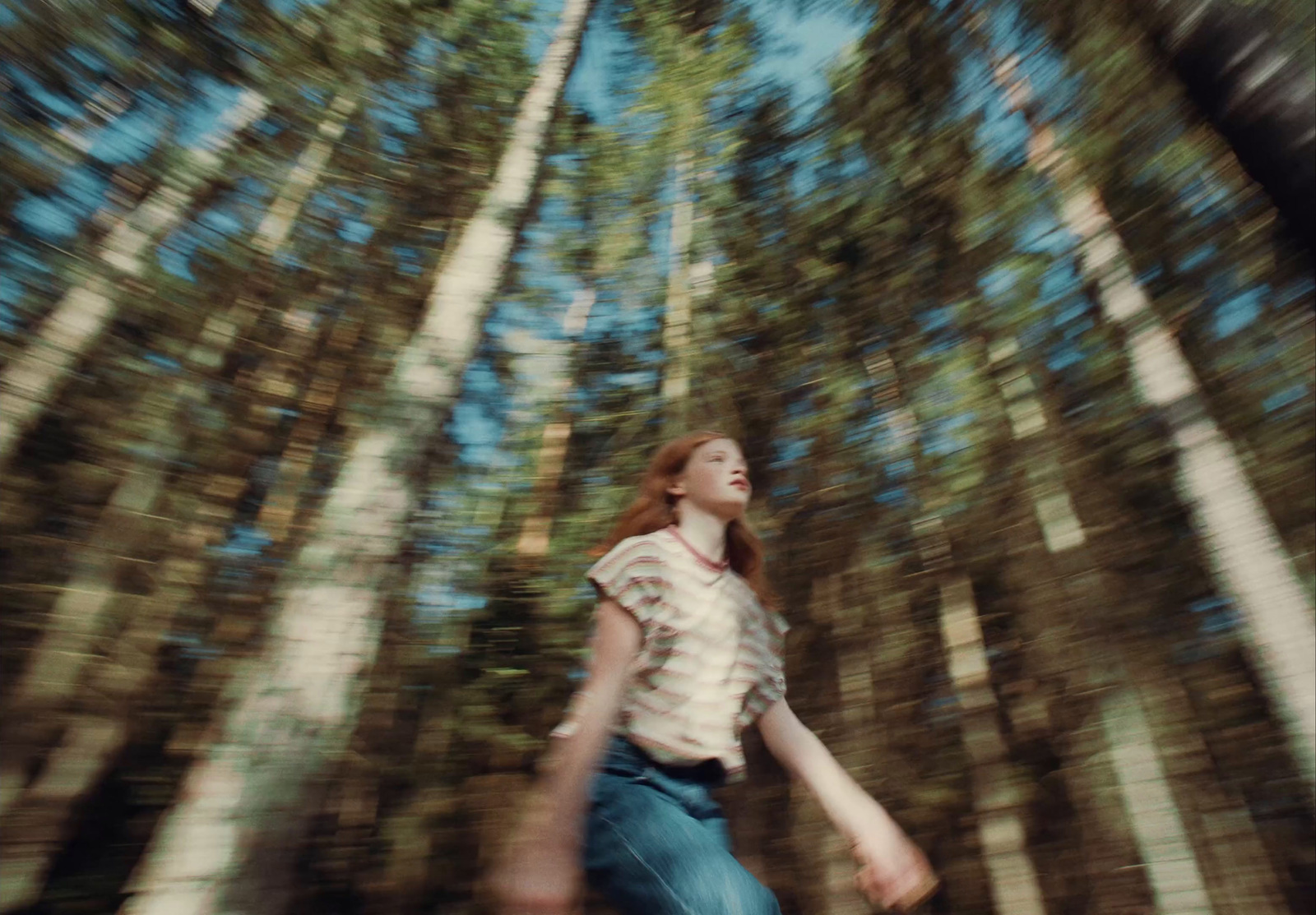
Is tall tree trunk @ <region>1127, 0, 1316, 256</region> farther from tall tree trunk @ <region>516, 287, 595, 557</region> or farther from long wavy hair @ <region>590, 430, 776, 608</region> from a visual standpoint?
tall tree trunk @ <region>516, 287, 595, 557</region>

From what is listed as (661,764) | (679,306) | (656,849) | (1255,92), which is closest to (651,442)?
(679,306)

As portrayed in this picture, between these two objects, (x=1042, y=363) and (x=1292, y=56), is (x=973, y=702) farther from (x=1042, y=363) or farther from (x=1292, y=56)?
(x=1292, y=56)

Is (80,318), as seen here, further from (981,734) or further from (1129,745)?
(1129,745)

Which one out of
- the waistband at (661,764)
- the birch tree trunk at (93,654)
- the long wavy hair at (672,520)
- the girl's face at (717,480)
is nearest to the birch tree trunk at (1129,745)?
the long wavy hair at (672,520)

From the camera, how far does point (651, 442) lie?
9.82 feet

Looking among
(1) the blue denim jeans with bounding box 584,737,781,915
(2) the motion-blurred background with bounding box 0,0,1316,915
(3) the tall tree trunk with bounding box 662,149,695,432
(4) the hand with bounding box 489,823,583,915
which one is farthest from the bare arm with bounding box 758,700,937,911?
(3) the tall tree trunk with bounding box 662,149,695,432

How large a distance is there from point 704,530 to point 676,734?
1.35 feet

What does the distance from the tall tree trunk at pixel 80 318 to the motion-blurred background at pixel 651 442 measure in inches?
0.5

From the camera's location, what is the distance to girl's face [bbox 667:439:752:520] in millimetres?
1489

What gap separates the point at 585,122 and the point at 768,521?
2446mm

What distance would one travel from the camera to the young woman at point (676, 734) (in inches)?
41.1

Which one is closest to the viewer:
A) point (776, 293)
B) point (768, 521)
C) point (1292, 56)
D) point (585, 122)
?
point (1292, 56)

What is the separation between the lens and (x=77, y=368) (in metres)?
2.45

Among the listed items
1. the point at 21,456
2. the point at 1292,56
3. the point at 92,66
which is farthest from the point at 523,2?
the point at 1292,56
